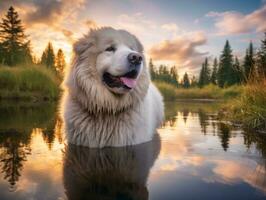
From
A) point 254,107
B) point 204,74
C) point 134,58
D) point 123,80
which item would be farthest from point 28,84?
point 204,74

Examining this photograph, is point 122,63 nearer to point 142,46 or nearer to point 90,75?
point 90,75

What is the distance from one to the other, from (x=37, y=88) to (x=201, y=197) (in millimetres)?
17959

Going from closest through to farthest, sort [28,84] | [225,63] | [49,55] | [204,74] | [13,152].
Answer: [13,152]
[28,84]
[225,63]
[49,55]
[204,74]

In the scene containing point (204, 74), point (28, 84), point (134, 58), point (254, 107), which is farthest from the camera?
point (204, 74)

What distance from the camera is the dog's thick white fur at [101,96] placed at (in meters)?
3.62

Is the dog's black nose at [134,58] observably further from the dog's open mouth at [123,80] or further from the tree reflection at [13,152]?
the tree reflection at [13,152]

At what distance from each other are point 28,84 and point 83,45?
15635mm

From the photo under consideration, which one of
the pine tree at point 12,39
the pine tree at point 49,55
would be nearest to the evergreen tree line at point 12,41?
the pine tree at point 12,39

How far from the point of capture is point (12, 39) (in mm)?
35094

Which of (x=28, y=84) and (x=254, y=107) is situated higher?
(x=28, y=84)

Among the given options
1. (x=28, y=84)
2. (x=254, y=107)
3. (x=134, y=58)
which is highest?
(x=28, y=84)

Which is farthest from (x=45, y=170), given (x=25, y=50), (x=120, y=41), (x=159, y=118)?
(x=25, y=50)

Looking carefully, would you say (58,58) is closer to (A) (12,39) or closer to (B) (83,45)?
(A) (12,39)

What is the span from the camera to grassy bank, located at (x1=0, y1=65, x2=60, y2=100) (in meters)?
17.8
